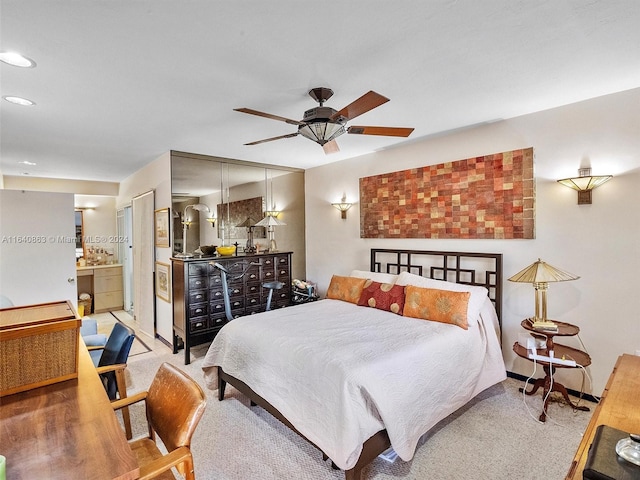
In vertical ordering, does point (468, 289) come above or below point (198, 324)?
above

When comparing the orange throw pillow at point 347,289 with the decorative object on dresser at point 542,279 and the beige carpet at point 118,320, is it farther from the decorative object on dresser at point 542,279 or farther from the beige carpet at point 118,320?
the beige carpet at point 118,320

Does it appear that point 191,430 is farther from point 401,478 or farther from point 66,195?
point 66,195

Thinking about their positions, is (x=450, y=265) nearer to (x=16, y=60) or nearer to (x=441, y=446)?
(x=441, y=446)

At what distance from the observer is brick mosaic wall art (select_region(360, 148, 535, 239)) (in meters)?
3.18

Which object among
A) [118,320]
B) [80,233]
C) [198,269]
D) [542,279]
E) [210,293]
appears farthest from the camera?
[80,233]

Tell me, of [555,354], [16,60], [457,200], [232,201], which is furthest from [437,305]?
[16,60]

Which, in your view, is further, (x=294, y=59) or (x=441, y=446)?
(x=441, y=446)

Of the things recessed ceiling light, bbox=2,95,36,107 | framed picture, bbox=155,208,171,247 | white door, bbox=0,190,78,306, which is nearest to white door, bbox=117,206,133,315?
framed picture, bbox=155,208,171,247

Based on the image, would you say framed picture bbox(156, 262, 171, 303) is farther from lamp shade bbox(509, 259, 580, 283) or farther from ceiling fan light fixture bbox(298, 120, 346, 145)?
lamp shade bbox(509, 259, 580, 283)

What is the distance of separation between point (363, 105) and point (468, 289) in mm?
2028

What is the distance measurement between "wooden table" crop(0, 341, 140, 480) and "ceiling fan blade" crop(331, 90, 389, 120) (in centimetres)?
198

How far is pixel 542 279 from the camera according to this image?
2686 millimetres

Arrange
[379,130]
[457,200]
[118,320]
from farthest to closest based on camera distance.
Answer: [118,320] < [457,200] < [379,130]

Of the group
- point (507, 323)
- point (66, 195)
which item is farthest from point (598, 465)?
point (66, 195)
